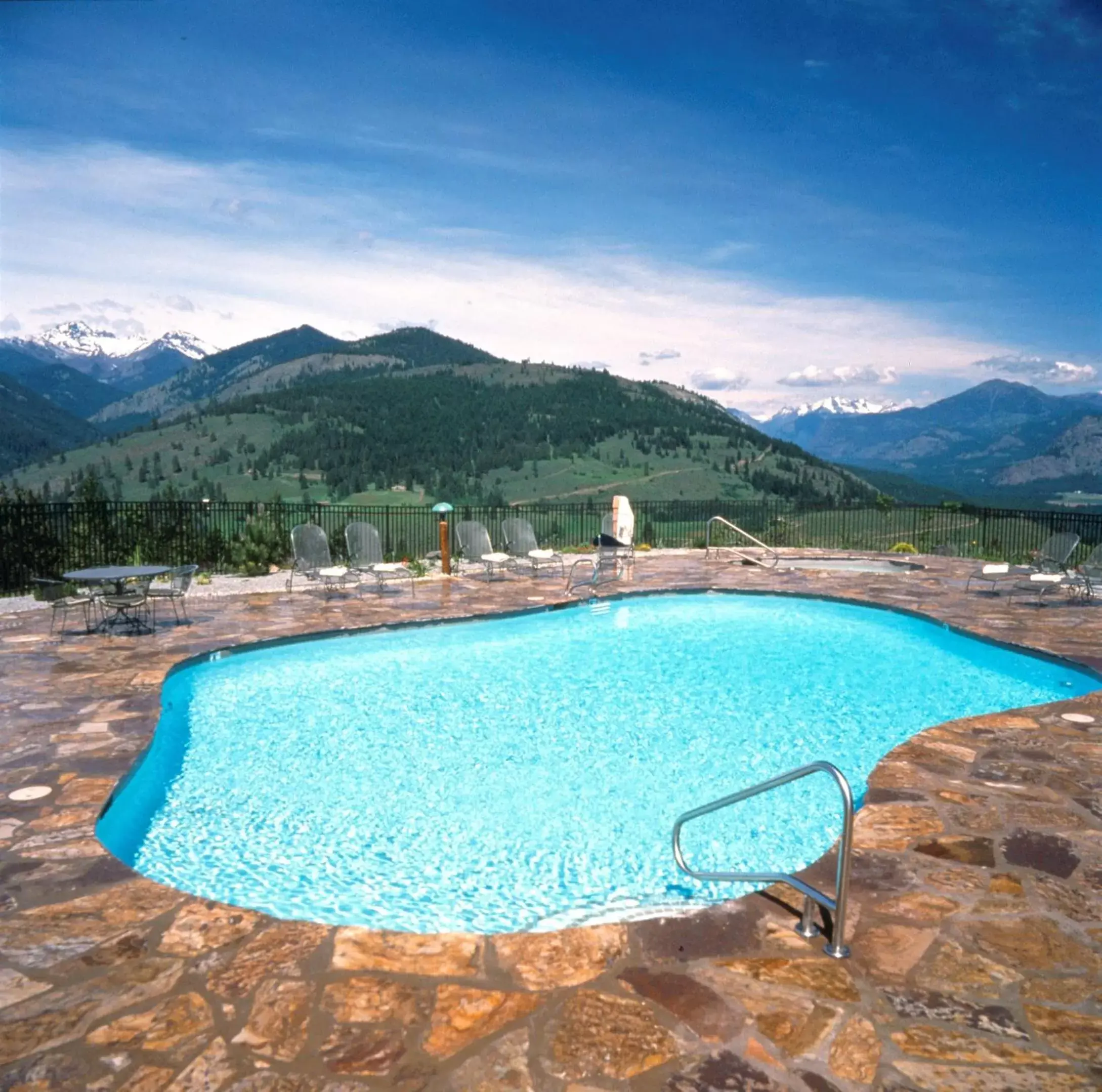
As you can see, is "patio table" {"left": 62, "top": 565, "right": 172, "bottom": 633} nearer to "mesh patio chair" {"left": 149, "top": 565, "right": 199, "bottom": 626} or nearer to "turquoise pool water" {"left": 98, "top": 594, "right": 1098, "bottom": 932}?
"mesh patio chair" {"left": 149, "top": 565, "right": 199, "bottom": 626}

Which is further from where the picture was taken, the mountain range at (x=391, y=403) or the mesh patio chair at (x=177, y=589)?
the mountain range at (x=391, y=403)

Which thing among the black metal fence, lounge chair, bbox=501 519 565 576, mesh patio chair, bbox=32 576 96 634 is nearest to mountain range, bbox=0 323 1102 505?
the black metal fence

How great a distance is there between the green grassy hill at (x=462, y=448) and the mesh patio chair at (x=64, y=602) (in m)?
35.9

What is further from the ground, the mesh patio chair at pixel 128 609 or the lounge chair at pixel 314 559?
the lounge chair at pixel 314 559

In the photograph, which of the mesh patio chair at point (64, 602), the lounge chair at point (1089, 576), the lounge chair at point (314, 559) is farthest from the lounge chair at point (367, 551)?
the lounge chair at point (1089, 576)

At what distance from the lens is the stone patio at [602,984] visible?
243 cm

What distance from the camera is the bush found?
45.0ft

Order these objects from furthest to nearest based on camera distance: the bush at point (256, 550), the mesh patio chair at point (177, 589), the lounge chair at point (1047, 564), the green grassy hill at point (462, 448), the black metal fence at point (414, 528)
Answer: the green grassy hill at point (462, 448) < the bush at point (256, 550) < the black metal fence at point (414, 528) < the lounge chair at point (1047, 564) < the mesh patio chair at point (177, 589)

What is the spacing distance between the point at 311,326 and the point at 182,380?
96.5 feet

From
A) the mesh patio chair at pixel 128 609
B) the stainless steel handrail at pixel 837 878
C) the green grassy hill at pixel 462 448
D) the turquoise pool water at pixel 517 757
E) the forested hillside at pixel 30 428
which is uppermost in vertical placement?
the forested hillside at pixel 30 428

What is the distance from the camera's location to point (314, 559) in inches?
470

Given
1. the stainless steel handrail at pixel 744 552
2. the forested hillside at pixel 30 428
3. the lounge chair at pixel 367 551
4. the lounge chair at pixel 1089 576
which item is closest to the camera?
the lounge chair at pixel 1089 576

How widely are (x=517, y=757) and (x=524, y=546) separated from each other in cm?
758

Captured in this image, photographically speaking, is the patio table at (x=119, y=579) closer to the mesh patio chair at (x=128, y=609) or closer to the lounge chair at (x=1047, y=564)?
the mesh patio chair at (x=128, y=609)
